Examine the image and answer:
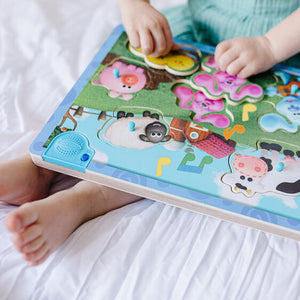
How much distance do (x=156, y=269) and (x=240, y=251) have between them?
122 millimetres

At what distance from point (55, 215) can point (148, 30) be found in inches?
14.7

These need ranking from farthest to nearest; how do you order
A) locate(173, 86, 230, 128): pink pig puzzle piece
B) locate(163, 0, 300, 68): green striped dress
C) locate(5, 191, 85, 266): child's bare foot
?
locate(163, 0, 300, 68): green striped dress < locate(173, 86, 230, 128): pink pig puzzle piece < locate(5, 191, 85, 266): child's bare foot

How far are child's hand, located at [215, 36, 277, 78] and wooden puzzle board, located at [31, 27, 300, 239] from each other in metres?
0.02

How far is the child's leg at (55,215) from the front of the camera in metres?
0.52

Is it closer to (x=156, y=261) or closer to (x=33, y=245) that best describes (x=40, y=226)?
(x=33, y=245)

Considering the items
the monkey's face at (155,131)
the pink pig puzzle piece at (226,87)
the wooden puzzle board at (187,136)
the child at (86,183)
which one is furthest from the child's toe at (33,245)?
the pink pig puzzle piece at (226,87)

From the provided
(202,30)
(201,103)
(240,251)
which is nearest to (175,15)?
(202,30)

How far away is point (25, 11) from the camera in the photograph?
96cm

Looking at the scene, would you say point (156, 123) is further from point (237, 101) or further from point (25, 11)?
point (25, 11)

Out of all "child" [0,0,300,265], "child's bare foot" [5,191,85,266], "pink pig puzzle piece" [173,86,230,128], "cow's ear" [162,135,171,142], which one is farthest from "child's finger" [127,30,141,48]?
"child's bare foot" [5,191,85,266]

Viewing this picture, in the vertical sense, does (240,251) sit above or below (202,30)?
below

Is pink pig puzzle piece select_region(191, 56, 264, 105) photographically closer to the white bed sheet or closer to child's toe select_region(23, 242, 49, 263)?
the white bed sheet

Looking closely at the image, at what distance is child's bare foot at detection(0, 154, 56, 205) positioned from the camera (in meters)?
0.60

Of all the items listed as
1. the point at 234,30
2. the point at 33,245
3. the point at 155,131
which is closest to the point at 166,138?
the point at 155,131
